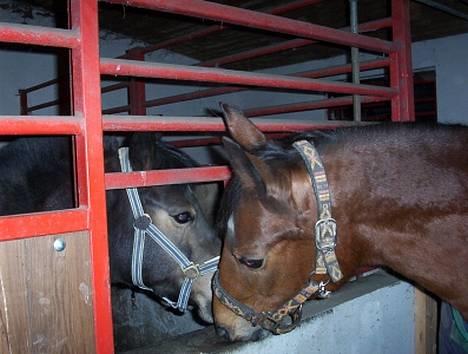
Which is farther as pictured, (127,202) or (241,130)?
(127,202)

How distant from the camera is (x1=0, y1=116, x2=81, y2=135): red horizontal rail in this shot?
118 centimetres

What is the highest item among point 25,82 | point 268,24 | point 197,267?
point 25,82

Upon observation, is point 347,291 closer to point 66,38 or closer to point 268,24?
point 268,24

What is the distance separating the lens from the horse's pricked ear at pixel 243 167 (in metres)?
1.30

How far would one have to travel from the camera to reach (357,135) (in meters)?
1.54

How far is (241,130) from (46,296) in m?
0.78

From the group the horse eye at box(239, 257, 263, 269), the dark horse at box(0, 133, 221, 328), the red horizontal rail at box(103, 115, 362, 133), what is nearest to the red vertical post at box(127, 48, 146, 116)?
the dark horse at box(0, 133, 221, 328)

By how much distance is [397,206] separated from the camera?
147 cm

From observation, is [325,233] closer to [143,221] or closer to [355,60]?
[143,221]

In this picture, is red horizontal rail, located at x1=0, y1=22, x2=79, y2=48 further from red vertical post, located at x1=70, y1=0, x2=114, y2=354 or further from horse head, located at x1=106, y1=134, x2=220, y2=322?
horse head, located at x1=106, y1=134, x2=220, y2=322

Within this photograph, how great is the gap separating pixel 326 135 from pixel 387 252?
451 mm

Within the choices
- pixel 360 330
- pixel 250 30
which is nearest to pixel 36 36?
pixel 360 330

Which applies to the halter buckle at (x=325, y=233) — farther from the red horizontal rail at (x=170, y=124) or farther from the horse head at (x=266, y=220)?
the red horizontal rail at (x=170, y=124)

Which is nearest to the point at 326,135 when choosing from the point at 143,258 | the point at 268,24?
the point at 268,24
